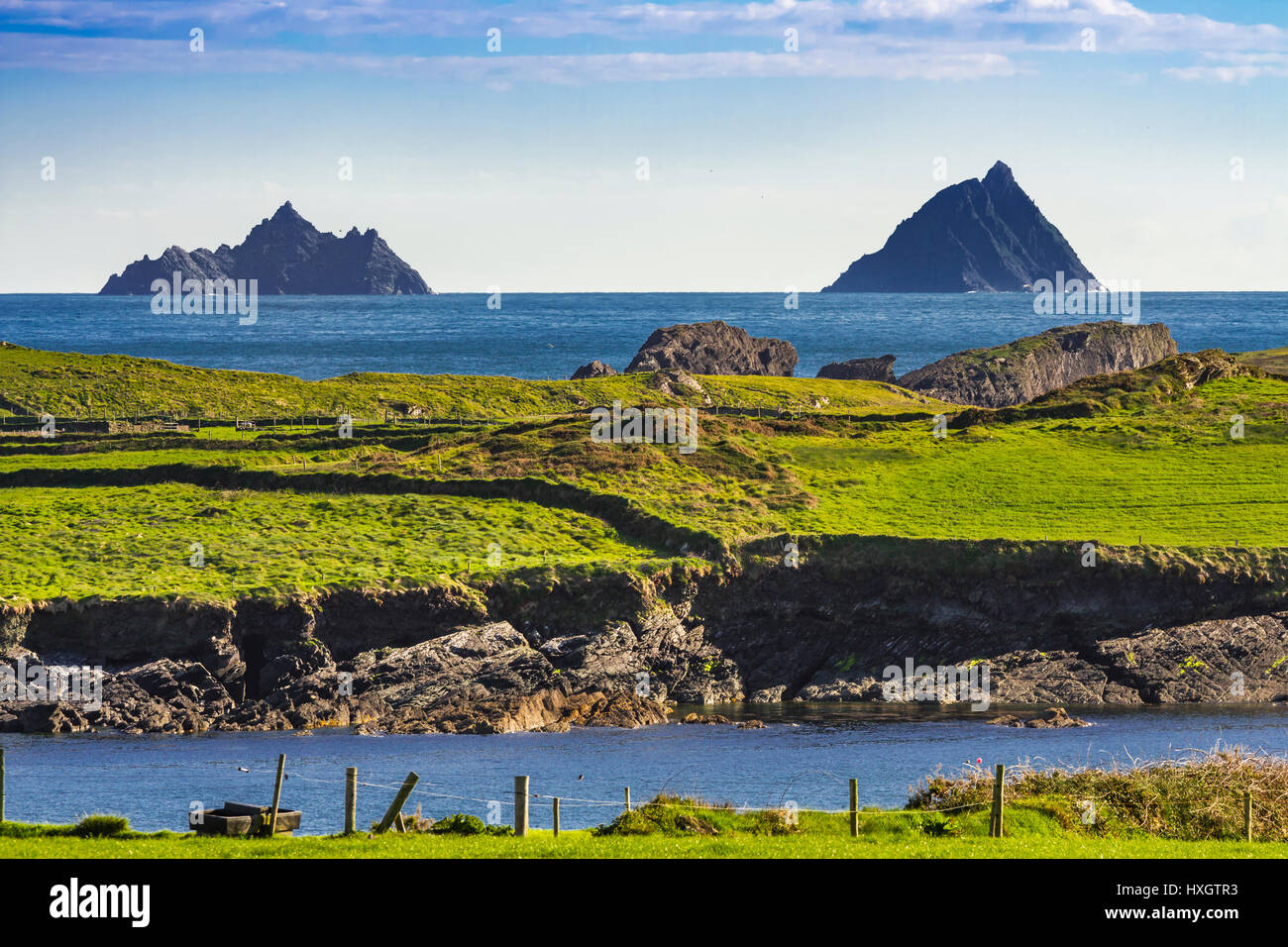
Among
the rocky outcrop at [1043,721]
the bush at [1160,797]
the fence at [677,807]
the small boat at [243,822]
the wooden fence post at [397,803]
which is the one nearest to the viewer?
the wooden fence post at [397,803]

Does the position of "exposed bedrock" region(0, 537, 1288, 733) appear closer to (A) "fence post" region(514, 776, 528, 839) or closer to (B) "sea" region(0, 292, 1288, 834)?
(B) "sea" region(0, 292, 1288, 834)

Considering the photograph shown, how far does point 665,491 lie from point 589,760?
1710 inches

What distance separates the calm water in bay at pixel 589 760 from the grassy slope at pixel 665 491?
1720 cm

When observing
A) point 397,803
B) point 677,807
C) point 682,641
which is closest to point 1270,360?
point 682,641

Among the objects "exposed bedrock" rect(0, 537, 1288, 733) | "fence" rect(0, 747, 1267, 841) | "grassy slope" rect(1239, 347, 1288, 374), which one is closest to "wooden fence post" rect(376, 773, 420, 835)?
"fence" rect(0, 747, 1267, 841)

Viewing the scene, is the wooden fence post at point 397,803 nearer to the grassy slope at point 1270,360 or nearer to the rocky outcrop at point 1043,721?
the rocky outcrop at point 1043,721

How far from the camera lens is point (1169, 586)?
8850 centimetres

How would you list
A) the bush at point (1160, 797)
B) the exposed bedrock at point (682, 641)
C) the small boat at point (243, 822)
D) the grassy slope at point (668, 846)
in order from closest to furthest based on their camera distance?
the grassy slope at point (668, 846)
the small boat at point (243, 822)
the bush at point (1160, 797)
the exposed bedrock at point (682, 641)

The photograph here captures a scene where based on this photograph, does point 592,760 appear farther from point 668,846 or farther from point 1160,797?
point 668,846

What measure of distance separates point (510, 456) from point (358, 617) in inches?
1371

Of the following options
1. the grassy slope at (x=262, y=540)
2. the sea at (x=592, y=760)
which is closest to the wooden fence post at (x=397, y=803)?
the sea at (x=592, y=760)

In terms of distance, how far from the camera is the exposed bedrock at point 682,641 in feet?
255

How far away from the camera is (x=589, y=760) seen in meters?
66.0
